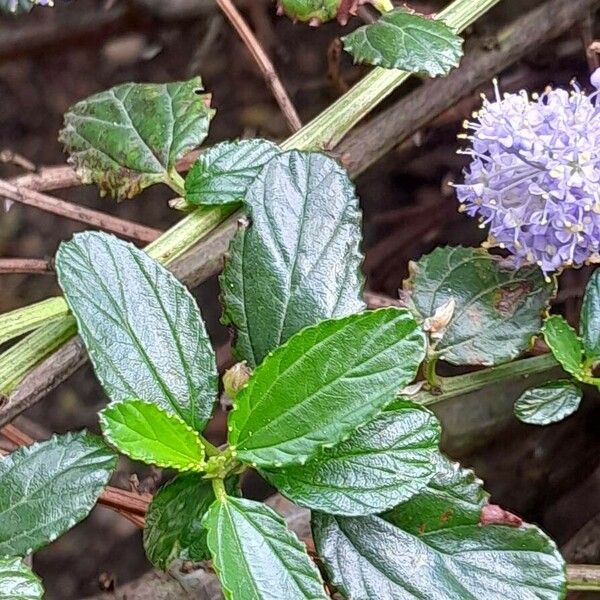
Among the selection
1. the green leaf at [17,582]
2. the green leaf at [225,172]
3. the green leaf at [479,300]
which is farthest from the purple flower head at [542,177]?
the green leaf at [17,582]

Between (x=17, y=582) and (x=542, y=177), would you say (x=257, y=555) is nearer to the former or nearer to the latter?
(x=17, y=582)

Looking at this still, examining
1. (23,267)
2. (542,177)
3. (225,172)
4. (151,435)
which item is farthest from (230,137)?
(151,435)

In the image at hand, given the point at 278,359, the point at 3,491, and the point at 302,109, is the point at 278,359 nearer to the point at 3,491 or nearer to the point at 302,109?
the point at 3,491

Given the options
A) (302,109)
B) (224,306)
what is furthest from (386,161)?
(224,306)

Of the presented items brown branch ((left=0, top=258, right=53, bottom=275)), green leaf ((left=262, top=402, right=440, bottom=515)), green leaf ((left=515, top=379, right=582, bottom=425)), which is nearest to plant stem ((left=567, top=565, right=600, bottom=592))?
green leaf ((left=515, top=379, right=582, bottom=425))

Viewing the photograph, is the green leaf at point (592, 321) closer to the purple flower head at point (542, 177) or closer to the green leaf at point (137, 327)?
the purple flower head at point (542, 177)

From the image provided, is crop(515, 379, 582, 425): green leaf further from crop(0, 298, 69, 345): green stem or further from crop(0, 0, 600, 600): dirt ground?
crop(0, 0, 600, 600): dirt ground
